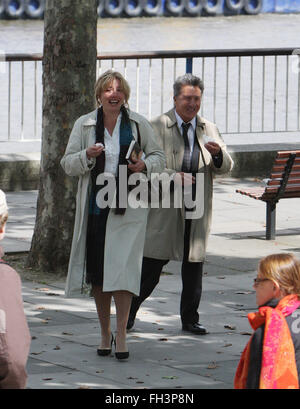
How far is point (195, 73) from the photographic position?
634 inches

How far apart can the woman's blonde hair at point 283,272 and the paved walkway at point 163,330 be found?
6.62 ft

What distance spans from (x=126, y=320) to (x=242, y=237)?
14.3 ft

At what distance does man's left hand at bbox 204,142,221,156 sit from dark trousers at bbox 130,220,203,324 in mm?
545

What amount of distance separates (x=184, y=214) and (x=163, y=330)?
0.80 m

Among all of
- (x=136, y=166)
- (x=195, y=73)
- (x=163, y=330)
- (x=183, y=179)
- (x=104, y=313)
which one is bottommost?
(x=163, y=330)

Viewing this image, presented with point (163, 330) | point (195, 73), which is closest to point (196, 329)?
point (163, 330)

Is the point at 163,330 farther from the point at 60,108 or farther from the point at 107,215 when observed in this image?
the point at 60,108

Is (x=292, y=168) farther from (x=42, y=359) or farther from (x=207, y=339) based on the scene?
(x=42, y=359)

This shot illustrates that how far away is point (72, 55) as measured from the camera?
10.3 m

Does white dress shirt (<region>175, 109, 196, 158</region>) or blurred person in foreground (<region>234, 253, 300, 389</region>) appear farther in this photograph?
white dress shirt (<region>175, 109, 196, 158</region>)

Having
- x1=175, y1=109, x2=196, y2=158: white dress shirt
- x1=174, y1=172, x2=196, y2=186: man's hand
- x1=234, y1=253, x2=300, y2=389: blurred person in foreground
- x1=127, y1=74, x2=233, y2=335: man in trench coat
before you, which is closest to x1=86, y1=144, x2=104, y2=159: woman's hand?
x1=174, y1=172, x2=196, y2=186: man's hand

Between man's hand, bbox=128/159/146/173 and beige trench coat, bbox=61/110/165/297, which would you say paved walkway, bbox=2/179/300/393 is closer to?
beige trench coat, bbox=61/110/165/297

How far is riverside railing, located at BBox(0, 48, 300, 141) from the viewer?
49.2 ft

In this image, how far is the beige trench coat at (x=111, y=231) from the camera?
7.53 metres
